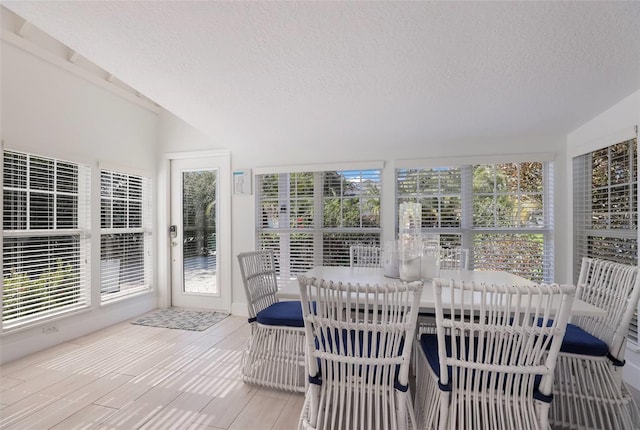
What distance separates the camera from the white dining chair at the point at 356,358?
4.59ft

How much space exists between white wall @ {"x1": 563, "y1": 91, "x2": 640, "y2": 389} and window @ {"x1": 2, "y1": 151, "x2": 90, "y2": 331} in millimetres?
5139

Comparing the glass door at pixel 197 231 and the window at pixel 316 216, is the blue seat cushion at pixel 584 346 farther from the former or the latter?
the glass door at pixel 197 231

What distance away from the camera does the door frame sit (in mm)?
4223

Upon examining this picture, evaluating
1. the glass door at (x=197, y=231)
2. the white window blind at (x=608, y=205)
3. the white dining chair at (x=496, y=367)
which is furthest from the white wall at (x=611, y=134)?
the glass door at (x=197, y=231)

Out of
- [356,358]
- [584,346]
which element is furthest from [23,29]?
[584,346]

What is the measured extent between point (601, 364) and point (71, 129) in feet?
16.0

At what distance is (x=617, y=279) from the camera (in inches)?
71.5

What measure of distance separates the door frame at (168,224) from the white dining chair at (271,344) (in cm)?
188

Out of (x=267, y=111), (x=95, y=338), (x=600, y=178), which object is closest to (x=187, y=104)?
(x=267, y=111)

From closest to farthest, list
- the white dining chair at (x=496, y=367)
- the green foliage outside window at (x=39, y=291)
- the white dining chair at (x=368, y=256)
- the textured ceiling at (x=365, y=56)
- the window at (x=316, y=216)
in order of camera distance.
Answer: the white dining chair at (x=496, y=367)
the textured ceiling at (x=365, y=56)
the green foliage outside window at (x=39, y=291)
the white dining chair at (x=368, y=256)
the window at (x=316, y=216)

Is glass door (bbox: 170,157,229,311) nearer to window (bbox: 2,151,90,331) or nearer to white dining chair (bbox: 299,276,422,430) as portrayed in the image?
window (bbox: 2,151,90,331)

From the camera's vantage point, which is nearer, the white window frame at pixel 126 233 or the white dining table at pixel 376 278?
the white dining table at pixel 376 278

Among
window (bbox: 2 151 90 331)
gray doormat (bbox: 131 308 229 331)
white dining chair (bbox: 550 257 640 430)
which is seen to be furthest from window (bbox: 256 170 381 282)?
white dining chair (bbox: 550 257 640 430)

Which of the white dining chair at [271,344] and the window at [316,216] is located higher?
the window at [316,216]
